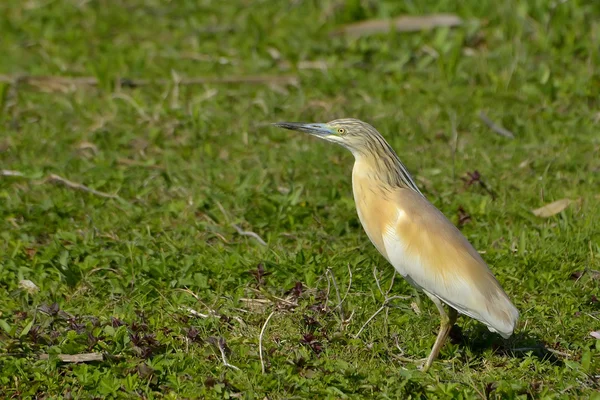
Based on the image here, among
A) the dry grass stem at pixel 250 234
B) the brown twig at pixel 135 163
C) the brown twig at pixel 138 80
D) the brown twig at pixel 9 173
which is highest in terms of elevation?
the dry grass stem at pixel 250 234

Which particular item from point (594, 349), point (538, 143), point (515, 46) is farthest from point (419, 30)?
point (594, 349)

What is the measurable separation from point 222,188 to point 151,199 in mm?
472

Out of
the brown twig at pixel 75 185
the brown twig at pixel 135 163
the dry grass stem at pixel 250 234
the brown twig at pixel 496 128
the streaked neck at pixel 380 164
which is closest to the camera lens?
the streaked neck at pixel 380 164

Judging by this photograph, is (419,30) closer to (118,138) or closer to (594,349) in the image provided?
(118,138)

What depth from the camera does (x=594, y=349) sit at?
16.8 feet

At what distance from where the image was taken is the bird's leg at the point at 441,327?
16.4 feet

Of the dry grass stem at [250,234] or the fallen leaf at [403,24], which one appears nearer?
the dry grass stem at [250,234]

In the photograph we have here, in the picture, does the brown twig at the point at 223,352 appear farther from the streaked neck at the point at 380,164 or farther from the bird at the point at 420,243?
the streaked neck at the point at 380,164

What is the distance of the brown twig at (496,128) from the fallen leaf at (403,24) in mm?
1552

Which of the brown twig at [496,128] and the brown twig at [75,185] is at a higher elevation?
the brown twig at [496,128]

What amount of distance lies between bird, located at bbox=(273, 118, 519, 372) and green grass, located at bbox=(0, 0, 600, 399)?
30 centimetres

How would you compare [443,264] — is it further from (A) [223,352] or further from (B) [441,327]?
(A) [223,352]

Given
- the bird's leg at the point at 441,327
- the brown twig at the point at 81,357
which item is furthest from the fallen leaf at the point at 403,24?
the brown twig at the point at 81,357

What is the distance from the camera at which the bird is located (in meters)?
4.89
